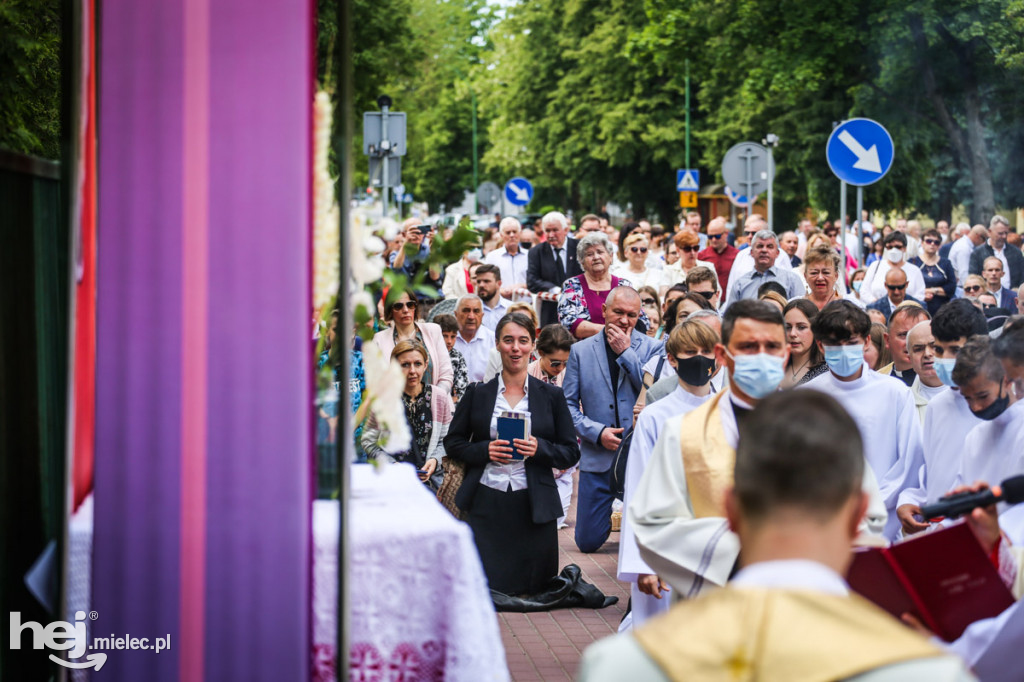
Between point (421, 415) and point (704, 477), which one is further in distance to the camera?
point (421, 415)

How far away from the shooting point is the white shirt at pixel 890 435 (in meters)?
6.43

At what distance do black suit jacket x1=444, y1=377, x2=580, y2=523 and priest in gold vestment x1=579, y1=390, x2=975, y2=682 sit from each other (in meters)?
6.00

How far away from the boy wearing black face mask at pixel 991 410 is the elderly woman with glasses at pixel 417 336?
4.85 metres

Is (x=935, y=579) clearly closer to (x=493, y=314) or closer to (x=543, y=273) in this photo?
(x=493, y=314)

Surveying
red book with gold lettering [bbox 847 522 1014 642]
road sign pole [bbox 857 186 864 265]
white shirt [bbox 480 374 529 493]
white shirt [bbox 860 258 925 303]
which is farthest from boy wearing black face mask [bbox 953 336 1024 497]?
white shirt [bbox 860 258 925 303]

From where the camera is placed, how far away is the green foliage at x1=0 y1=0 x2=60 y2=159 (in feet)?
19.2

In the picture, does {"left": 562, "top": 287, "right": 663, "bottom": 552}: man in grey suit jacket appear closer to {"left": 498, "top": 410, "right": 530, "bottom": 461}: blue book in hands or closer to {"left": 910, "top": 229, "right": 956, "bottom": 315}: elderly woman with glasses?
{"left": 498, "top": 410, "right": 530, "bottom": 461}: blue book in hands

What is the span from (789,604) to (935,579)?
4.42ft

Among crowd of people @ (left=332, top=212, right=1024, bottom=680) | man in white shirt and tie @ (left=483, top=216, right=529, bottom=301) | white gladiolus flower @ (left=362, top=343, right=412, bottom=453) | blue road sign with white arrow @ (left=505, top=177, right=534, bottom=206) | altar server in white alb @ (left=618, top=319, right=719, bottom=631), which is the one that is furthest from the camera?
blue road sign with white arrow @ (left=505, top=177, right=534, bottom=206)

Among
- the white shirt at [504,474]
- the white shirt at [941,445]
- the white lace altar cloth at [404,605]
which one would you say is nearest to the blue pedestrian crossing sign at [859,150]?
the white shirt at [504,474]

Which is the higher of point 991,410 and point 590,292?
point 590,292

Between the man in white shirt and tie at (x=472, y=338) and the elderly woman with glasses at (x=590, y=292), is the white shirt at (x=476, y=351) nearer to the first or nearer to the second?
the man in white shirt and tie at (x=472, y=338)

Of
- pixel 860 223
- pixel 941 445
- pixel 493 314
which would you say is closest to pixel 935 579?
pixel 941 445

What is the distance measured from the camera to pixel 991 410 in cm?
542
